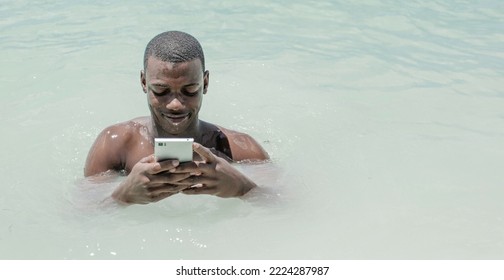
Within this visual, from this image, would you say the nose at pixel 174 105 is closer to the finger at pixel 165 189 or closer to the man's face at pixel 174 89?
the man's face at pixel 174 89

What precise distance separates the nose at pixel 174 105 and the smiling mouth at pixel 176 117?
70 mm

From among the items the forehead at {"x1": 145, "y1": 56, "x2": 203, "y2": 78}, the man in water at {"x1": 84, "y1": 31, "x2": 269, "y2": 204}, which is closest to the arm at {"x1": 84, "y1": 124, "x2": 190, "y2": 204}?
the man in water at {"x1": 84, "y1": 31, "x2": 269, "y2": 204}

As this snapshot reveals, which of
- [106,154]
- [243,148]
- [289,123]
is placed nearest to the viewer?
[106,154]

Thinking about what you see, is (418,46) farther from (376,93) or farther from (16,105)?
(16,105)

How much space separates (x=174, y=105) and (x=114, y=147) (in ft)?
2.01

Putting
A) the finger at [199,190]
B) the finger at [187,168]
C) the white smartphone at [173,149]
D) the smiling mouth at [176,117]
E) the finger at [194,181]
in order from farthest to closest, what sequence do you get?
the smiling mouth at [176,117]
the finger at [199,190]
the finger at [194,181]
the finger at [187,168]
the white smartphone at [173,149]

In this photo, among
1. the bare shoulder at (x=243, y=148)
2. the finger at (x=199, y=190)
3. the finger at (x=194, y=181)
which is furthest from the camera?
the bare shoulder at (x=243, y=148)

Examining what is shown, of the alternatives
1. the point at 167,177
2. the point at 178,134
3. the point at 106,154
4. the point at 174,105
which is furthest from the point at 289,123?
the point at 167,177

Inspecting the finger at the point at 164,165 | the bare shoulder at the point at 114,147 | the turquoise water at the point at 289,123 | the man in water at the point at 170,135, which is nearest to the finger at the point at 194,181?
the man in water at the point at 170,135

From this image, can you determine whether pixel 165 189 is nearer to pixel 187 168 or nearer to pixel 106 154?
pixel 187 168

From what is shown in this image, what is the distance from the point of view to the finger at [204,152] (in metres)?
2.94

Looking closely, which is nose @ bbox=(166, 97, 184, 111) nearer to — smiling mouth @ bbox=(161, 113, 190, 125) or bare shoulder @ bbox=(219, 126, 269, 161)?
smiling mouth @ bbox=(161, 113, 190, 125)

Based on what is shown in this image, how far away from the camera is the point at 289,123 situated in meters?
5.13
